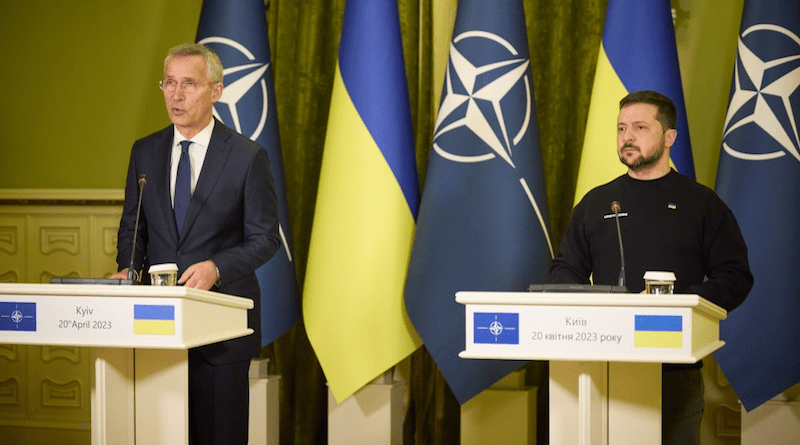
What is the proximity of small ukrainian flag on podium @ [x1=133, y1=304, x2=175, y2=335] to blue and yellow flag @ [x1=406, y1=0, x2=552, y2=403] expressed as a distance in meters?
1.97

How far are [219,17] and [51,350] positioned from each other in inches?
84.4

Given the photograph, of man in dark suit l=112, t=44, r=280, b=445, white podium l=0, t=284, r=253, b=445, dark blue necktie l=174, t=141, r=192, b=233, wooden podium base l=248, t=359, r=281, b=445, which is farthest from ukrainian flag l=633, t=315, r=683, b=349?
wooden podium base l=248, t=359, r=281, b=445

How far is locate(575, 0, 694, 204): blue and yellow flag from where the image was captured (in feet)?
12.8

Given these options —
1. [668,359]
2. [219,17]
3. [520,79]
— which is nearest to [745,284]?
[668,359]

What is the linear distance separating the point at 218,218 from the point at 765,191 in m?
2.37

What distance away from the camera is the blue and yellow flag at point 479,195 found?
3.94m

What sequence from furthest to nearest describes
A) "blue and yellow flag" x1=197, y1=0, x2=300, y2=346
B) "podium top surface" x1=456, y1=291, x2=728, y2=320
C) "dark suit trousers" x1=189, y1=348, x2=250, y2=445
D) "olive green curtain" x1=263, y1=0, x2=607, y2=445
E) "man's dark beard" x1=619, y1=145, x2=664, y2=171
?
1. "olive green curtain" x1=263, y1=0, x2=607, y2=445
2. "blue and yellow flag" x1=197, y1=0, x2=300, y2=346
3. "man's dark beard" x1=619, y1=145, x2=664, y2=171
4. "dark suit trousers" x1=189, y1=348, x2=250, y2=445
5. "podium top surface" x1=456, y1=291, x2=728, y2=320

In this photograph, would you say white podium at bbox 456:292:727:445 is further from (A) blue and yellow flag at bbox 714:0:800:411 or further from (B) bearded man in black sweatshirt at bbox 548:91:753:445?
(A) blue and yellow flag at bbox 714:0:800:411

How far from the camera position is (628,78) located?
396 centimetres

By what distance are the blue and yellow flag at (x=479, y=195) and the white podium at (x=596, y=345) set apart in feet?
5.41

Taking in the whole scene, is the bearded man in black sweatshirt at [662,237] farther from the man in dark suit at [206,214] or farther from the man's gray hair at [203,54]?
the man's gray hair at [203,54]

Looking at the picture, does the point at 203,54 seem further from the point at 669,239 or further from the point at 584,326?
the point at 669,239

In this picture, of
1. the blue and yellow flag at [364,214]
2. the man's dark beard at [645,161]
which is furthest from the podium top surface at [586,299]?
the blue and yellow flag at [364,214]

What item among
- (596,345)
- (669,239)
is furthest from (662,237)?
(596,345)
